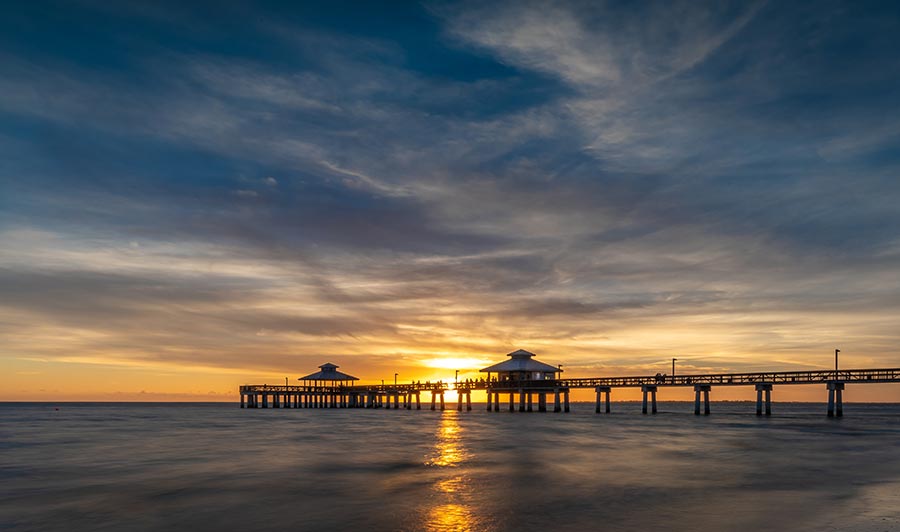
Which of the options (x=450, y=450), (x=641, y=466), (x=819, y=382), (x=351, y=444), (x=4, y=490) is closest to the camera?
(x=4, y=490)

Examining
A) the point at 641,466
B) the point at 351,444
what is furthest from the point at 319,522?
the point at 351,444

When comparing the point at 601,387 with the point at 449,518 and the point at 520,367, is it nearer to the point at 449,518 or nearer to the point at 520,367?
the point at 520,367

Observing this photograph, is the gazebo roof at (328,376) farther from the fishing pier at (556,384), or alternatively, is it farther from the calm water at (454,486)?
the calm water at (454,486)

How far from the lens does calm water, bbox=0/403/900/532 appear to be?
53.5 feet

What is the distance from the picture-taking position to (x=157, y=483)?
22922 millimetres

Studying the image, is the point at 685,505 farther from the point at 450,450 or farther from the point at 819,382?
the point at 819,382

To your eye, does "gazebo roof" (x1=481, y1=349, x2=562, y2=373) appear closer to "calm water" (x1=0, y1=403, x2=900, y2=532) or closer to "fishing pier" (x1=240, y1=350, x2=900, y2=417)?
"fishing pier" (x1=240, y1=350, x2=900, y2=417)

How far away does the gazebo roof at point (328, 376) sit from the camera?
108906mm

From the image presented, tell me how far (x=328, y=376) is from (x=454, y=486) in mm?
91497

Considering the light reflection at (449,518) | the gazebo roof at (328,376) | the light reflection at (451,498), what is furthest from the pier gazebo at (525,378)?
the light reflection at (449,518)

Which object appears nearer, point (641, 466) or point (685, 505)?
point (685, 505)

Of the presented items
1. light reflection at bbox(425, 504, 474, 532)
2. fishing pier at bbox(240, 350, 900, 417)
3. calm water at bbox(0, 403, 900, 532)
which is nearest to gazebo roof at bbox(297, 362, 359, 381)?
fishing pier at bbox(240, 350, 900, 417)

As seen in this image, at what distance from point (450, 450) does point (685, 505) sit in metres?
18.7

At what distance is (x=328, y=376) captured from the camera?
110312mm
